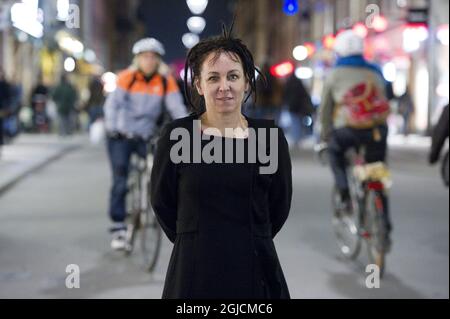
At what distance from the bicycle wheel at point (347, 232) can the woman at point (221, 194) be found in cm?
530

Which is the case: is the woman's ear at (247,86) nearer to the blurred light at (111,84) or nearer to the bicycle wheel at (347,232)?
the bicycle wheel at (347,232)

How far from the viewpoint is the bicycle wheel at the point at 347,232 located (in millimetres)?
8758

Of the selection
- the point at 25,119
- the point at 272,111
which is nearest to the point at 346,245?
the point at 272,111

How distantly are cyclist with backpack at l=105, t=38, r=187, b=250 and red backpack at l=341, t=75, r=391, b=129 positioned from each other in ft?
4.64

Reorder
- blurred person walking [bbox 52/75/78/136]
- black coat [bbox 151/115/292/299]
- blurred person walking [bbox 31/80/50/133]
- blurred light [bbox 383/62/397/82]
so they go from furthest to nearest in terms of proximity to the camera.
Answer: blurred light [bbox 383/62/397/82]
blurred person walking [bbox 31/80/50/133]
blurred person walking [bbox 52/75/78/136]
black coat [bbox 151/115/292/299]

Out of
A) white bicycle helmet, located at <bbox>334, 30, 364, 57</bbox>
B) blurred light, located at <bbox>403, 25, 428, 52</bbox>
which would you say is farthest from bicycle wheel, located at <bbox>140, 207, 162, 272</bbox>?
blurred light, located at <bbox>403, 25, 428, 52</bbox>

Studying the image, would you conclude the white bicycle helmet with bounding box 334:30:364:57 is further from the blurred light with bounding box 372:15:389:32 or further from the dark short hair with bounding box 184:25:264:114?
the blurred light with bounding box 372:15:389:32

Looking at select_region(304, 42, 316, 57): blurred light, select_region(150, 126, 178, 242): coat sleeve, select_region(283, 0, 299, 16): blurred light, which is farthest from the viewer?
select_region(304, 42, 316, 57): blurred light

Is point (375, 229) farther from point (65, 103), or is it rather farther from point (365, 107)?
point (65, 103)

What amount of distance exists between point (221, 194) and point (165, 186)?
240 millimetres

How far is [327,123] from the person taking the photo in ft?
28.3

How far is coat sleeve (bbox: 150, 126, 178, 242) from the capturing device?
11.3 ft

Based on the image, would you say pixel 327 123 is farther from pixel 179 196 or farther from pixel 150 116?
pixel 179 196

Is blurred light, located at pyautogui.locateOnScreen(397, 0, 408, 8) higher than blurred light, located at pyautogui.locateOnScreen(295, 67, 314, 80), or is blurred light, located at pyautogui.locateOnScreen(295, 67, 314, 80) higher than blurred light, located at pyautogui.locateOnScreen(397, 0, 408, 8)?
blurred light, located at pyautogui.locateOnScreen(397, 0, 408, 8)
